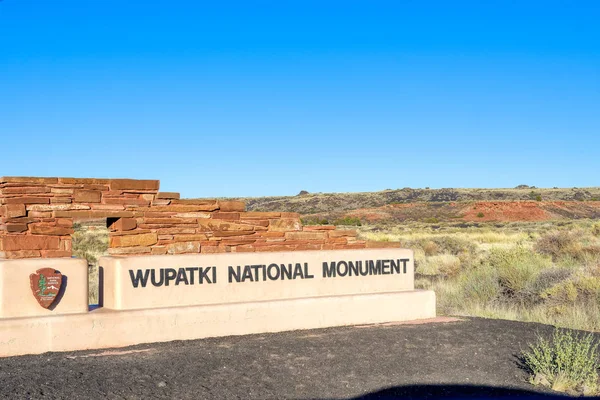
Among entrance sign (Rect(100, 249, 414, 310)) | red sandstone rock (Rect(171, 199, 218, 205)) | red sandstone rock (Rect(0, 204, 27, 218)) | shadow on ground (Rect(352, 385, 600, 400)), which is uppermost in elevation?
red sandstone rock (Rect(171, 199, 218, 205))

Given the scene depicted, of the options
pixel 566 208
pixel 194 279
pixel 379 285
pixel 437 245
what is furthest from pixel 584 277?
pixel 566 208

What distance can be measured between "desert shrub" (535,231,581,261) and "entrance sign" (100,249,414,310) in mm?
15207

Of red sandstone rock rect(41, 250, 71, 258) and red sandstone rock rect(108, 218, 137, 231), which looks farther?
red sandstone rock rect(108, 218, 137, 231)

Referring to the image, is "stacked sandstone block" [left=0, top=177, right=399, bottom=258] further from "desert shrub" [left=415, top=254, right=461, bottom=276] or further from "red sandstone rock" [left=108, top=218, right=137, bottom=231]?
"desert shrub" [left=415, top=254, right=461, bottom=276]

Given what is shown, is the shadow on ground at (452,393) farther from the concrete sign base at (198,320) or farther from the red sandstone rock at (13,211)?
the red sandstone rock at (13,211)

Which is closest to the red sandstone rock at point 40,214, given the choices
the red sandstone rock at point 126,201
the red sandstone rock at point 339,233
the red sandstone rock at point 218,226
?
the red sandstone rock at point 126,201

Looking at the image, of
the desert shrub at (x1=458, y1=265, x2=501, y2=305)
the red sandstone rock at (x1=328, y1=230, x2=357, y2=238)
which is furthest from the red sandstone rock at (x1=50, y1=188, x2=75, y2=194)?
the desert shrub at (x1=458, y1=265, x2=501, y2=305)

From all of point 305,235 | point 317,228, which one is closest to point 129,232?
point 305,235

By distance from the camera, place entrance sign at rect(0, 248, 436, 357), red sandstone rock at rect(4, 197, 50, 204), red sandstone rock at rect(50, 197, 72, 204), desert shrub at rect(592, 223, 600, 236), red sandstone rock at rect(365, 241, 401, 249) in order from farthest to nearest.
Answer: desert shrub at rect(592, 223, 600, 236), red sandstone rock at rect(365, 241, 401, 249), red sandstone rock at rect(50, 197, 72, 204), red sandstone rock at rect(4, 197, 50, 204), entrance sign at rect(0, 248, 436, 357)

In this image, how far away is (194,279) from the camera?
11383mm

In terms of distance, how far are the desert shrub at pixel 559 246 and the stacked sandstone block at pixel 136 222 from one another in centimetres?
1666

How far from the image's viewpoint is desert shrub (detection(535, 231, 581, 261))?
1062 inches

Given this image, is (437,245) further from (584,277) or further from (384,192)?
(384,192)

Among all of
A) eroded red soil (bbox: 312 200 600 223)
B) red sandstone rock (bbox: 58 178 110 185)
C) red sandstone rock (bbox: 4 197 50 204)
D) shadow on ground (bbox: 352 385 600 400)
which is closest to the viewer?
shadow on ground (bbox: 352 385 600 400)
